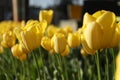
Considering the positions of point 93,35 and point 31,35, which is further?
point 31,35

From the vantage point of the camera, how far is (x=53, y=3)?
4.48 metres

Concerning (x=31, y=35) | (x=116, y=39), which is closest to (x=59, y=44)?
(x=31, y=35)

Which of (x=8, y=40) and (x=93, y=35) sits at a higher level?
(x=93, y=35)

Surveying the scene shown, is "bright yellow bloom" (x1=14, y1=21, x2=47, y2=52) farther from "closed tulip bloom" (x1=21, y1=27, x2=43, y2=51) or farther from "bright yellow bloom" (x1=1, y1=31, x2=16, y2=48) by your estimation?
"bright yellow bloom" (x1=1, y1=31, x2=16, y2=48)

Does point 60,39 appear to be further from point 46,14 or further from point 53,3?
point 53,3

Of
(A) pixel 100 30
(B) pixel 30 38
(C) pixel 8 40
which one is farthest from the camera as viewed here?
(C) pixel 8 40

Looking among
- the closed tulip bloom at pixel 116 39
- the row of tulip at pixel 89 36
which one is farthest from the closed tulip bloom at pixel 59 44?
the closed tulip bloom at pixel 116 39

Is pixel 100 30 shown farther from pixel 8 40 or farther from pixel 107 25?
pixel 8 40

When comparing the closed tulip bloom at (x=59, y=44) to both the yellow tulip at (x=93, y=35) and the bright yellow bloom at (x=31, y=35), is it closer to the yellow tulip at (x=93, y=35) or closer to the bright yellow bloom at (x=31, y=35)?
the bright yellow bloom at (x=31, y=35)

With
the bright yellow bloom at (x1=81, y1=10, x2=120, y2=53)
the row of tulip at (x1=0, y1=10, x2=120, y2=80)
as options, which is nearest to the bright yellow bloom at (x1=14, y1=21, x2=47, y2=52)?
the row of tulip at (x1=0, y1=10, x2=120, y2=80)

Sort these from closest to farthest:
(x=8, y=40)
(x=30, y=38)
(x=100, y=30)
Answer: (x=100, y=30)
(x=30, y=38)
(x=8, y=40)

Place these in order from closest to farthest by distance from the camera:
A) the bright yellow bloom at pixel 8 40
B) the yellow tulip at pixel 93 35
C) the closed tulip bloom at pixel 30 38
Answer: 1. the yellow tulip at pixel 93 35
2. the closed tulip bloom at pixel 30 38
3. the bright yellow bloom at pixel 8 40

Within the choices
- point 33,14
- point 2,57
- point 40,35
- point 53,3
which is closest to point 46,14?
point 40,35

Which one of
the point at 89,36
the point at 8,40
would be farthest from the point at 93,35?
the point at 8,40
